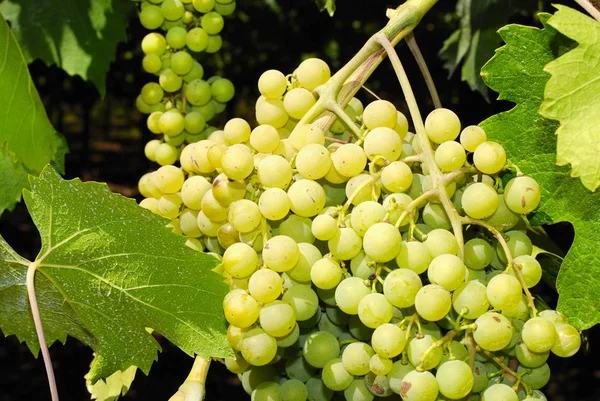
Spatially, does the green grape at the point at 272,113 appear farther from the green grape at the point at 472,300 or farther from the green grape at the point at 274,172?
the green grape at the point at 472,300

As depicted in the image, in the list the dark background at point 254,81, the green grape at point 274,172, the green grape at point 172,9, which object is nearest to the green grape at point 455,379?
the green grape at point 274,172

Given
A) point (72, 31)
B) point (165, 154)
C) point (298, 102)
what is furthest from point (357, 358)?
point (72, 31)

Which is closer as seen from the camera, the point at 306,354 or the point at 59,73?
the point at 306,354

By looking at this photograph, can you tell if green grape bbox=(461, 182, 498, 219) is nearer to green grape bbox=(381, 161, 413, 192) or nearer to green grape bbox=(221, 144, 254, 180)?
green grape bbox=(381, 161, 413, 192)

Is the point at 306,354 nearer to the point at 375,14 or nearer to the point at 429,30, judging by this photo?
the point at 375,14

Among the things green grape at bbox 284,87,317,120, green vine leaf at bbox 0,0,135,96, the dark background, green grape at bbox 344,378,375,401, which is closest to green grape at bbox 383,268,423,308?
green grape at bbox 344,378,375,401

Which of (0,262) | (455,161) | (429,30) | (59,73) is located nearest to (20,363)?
(59,73)
